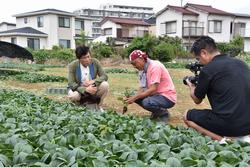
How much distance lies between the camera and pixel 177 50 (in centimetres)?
2939

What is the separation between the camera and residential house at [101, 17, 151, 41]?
47469 mm

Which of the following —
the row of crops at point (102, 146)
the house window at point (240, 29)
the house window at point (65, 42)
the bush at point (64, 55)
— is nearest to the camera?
the row of crops at point (102, 146)

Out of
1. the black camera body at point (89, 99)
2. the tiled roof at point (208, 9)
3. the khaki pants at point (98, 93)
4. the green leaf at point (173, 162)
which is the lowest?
the black camera body at point (89, 99)

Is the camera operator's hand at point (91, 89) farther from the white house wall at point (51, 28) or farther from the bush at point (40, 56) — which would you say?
the white house wall at point (51, 28)

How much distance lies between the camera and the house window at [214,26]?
42719mm

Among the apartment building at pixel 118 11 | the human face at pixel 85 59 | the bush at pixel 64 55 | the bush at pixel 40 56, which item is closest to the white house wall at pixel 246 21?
the bush at pixel 64 55

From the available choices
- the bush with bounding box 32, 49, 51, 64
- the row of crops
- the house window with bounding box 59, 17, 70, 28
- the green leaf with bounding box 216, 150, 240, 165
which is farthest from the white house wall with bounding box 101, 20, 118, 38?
the green leaf with bounding box 216, 150, 240, 165

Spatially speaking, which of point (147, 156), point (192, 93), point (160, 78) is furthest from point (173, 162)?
point (160, 78)

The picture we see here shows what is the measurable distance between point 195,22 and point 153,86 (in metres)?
38.3

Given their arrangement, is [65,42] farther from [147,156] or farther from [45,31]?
[147,156]

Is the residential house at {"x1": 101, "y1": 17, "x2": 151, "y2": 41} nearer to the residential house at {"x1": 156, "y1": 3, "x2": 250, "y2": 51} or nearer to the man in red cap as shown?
the residential house at {"x1": 156, "y1": 3, "x2": 250, "y2": 51}

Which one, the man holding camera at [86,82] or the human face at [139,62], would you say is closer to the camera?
the human face at [139,62]

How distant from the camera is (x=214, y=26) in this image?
141 ft

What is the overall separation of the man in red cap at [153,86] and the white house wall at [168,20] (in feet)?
122
